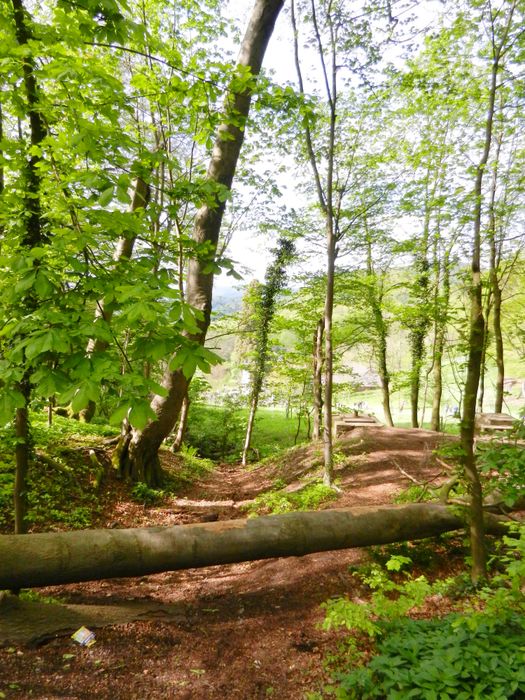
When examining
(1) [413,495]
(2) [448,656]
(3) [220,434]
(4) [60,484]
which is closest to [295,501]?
(1) [413,495]

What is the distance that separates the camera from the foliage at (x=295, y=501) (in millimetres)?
7043

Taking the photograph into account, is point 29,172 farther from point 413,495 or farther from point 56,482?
point 413,495

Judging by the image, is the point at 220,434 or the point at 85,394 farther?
the point at 220,434

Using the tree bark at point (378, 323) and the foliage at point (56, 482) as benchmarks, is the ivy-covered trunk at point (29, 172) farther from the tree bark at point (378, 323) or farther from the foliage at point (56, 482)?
the tree bark at point (378, 323)

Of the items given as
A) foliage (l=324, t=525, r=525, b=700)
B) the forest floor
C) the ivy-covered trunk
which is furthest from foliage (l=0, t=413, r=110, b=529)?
foliage (l=324, t=525, r=525, b=700)

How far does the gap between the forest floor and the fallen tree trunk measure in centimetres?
47

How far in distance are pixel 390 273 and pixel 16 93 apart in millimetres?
17019

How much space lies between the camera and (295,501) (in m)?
7.36

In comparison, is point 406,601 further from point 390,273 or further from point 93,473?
point 390,273

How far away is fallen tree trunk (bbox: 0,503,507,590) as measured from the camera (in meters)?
3.19

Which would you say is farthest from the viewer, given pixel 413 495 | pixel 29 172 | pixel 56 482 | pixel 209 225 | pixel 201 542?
pixel 209 225

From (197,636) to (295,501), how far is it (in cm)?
403

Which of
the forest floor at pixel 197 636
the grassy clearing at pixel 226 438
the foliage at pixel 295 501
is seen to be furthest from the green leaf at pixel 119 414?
the grassy clearing at pixel 226 438

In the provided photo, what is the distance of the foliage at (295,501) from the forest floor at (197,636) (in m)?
1.94
